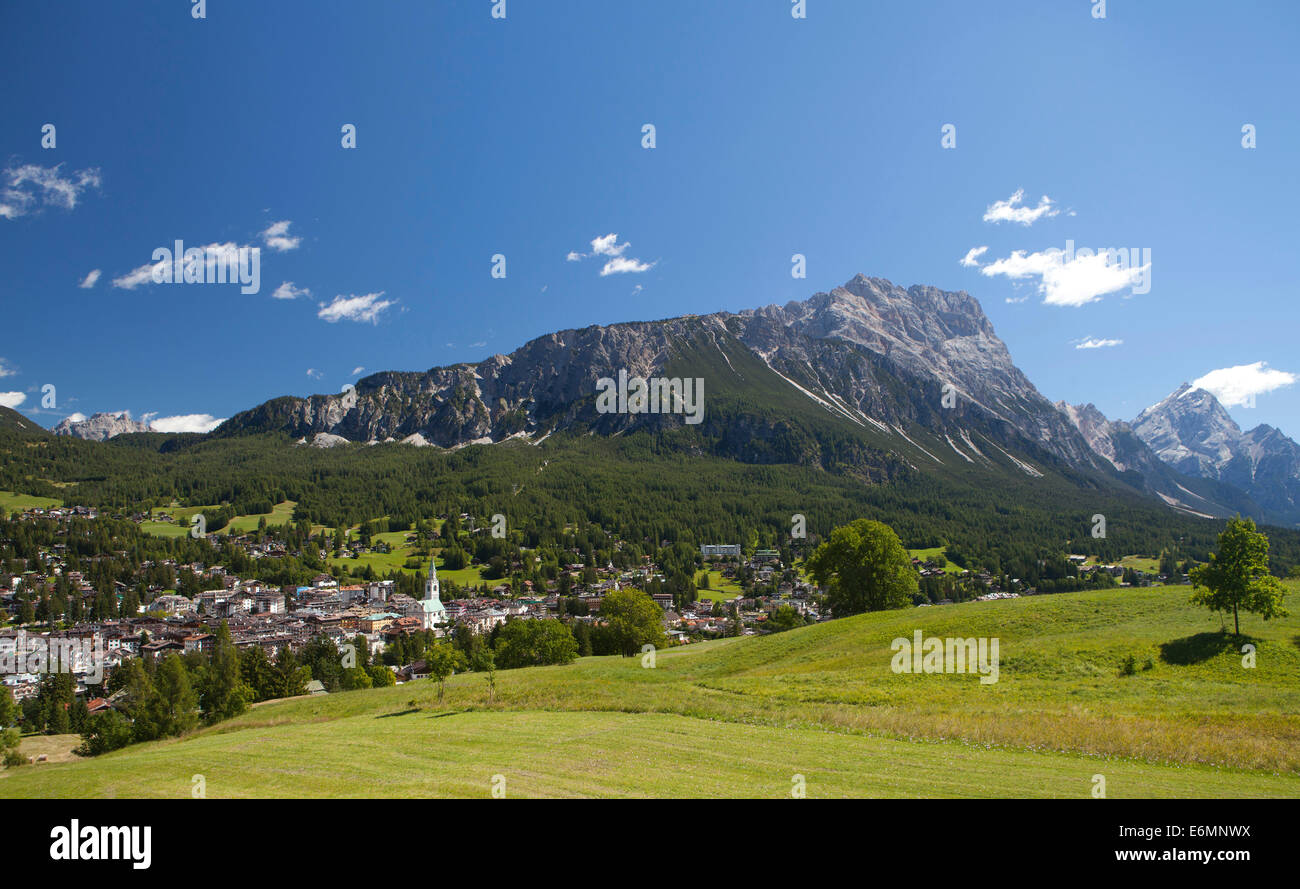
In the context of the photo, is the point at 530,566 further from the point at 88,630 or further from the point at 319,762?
the point at 319,762

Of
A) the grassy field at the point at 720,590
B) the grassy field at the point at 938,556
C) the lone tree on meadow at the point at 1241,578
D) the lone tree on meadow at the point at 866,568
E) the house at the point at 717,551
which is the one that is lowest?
the grassy field at the point at 720,590

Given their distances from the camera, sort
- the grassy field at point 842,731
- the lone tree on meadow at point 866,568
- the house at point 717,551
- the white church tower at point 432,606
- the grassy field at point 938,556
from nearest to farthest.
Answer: the grassy field at point 842,731 < the lone tree on meadow at point 866,568 < the white church tower at point 432,606 < the grassy field at point 938,556 < the house at point 717,551

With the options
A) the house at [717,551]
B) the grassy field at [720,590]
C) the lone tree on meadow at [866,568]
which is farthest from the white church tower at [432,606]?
the lone tree on meadow at [866,568]

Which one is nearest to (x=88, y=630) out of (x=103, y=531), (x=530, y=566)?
(x=103, y=531)

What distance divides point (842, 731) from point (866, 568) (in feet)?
136

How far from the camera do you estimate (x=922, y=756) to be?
18094mm

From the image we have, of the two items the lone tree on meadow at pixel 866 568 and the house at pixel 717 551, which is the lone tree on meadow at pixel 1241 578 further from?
the house at pixel 717 551

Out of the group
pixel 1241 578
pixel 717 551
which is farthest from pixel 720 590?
pixel 1241 578

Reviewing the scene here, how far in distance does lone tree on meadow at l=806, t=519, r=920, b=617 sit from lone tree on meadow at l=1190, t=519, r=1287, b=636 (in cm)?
2908

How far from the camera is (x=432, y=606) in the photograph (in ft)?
468

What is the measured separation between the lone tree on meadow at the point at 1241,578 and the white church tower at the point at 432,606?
12638 centimetres

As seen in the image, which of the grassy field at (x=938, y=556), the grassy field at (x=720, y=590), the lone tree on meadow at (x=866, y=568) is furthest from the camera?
the grassy field at (x=938, y=556)

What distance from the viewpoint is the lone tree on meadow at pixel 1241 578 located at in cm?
3114
